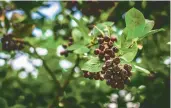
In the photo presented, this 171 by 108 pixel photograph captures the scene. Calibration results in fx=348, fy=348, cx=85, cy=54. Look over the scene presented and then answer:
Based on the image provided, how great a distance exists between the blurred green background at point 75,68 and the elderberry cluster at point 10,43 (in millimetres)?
54

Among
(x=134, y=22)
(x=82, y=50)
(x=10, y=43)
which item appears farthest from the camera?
(x=10, y=43)

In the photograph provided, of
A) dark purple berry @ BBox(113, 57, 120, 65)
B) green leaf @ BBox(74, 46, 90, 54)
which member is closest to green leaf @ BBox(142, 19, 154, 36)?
dark purple berry @ BBox(113, 57, 120, 65)

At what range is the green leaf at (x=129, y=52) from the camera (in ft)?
5.32

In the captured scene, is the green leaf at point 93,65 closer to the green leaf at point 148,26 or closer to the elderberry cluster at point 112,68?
the elderberry cluster at point 112,68

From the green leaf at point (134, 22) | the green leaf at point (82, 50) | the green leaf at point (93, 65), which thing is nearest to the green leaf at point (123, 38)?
the green leaf at point (134, 22)

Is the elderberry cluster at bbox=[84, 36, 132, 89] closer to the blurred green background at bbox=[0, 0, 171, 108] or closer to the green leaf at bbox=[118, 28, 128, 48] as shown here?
the green leaf at bbox=[118, 28, 128, 48]

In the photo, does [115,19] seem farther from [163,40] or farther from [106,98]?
[106,98]

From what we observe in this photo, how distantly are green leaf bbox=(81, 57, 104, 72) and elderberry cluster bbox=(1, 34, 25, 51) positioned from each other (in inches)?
44.8

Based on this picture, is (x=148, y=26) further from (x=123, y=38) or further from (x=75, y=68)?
(x=75, y=68)

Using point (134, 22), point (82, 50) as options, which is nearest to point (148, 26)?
point (134, 22)

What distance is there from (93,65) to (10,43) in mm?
1194

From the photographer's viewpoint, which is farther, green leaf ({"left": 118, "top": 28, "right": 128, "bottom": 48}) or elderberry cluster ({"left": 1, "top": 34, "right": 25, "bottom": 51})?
elderberry cluster ({"left": 1, "top": 34, "right": 25, "bottom": 51})

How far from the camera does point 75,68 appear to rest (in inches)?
109

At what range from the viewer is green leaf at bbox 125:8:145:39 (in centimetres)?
161
